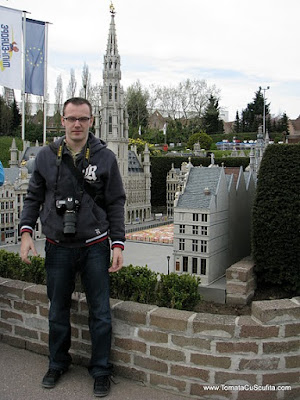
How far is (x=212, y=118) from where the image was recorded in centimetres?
7169

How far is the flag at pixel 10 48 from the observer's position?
71.0 ft

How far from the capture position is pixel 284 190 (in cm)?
933

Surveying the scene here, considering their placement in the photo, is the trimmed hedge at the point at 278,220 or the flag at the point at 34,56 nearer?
the trimmed hedge at the point at 278,220

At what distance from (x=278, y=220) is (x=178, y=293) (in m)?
4.18

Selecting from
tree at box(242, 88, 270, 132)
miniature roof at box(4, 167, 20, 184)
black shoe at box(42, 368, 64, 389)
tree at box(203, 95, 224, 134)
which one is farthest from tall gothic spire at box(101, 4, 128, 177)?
tree at box(242, 88, 270, 132)

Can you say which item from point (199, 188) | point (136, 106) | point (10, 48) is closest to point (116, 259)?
point (199, 188)

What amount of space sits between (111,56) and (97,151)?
119 feet

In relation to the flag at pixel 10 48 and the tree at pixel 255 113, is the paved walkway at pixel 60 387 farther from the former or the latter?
the tree at pixel 255 113

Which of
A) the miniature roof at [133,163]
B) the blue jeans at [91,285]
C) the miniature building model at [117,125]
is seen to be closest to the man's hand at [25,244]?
the blue jeans at [91,285]

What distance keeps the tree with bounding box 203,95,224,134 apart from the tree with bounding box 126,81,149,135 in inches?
427

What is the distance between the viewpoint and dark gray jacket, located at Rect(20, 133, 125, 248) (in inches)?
148

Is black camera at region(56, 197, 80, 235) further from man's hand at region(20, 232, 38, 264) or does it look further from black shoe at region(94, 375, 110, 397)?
black shoe at region(94, 375, 110, 397)

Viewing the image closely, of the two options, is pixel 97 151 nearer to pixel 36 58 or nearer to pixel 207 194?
pixel 207 194

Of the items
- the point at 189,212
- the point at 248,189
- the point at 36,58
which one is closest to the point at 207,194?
the point at 189,212
